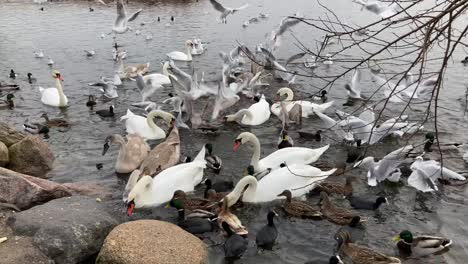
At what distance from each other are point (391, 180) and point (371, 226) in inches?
73.1

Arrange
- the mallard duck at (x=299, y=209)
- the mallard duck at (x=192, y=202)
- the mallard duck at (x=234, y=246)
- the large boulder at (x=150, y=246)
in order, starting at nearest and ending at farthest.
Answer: the large boulder at (x=150, y=246)
the mallard duck at (x=234, y=246)
the mallard duck at (x=299, y=209)
the mallard duck at (x=192, y=202)

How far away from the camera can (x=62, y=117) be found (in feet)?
45.8

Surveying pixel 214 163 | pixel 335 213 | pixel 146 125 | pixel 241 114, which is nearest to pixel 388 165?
pixel 335 213

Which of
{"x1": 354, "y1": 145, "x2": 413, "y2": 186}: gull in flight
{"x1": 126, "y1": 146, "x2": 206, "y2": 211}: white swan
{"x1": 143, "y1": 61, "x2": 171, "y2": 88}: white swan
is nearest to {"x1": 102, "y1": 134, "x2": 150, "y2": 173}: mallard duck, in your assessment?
{"x1": 126, "y1": 146, "x2": 206, "y2": 211}: white swan

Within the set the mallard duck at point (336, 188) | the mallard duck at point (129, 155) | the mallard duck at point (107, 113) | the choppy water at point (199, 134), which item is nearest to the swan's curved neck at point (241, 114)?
the choppy water at point (199, 134)

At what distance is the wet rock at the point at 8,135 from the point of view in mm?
10594

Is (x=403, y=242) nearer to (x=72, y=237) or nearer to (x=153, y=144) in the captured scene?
(x=72, y=237)

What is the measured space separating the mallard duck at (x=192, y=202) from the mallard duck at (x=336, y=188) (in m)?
2.28

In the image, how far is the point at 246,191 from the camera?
8.75m

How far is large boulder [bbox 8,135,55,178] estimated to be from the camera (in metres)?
10.0

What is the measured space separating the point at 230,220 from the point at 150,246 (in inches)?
66.1

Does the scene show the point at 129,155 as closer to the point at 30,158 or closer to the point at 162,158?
the point at 162,158

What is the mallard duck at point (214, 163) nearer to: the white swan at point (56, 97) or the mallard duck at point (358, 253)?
the mallard duck at point (358, 253)

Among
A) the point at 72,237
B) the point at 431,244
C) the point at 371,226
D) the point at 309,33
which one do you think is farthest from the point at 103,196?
the point at 309,33
